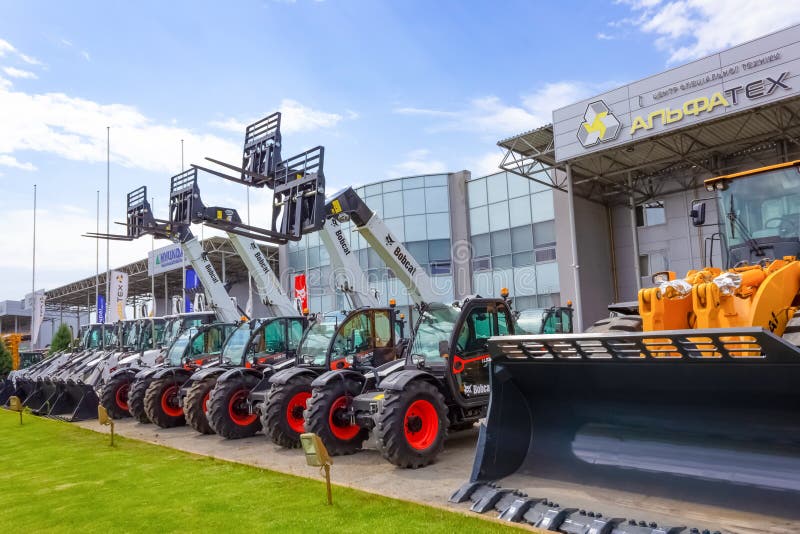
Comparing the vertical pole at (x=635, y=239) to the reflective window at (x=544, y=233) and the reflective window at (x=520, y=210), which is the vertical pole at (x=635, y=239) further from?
the reflective window at (x=520, y=210)

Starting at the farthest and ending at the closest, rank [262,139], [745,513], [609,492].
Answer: [262,139]
[609,492]
[745,513]

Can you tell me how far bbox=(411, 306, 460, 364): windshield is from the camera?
26.2 feet

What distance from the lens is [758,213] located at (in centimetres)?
614

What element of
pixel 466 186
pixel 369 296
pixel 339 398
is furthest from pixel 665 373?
pixel 466 186

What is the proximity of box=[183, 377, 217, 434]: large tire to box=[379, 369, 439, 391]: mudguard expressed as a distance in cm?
448

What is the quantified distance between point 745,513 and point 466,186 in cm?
2209

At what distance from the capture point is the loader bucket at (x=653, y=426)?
3.90 meters

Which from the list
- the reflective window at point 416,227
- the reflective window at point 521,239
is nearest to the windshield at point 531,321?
the reflective window at point 521,239

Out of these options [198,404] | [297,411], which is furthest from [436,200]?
[297,411]

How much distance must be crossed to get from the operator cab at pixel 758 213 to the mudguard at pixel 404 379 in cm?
338

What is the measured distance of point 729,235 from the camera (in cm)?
635

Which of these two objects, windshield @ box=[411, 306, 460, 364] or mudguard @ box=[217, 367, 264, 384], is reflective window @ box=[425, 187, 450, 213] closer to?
mudguard @ box=[217, 367, 264, 384]

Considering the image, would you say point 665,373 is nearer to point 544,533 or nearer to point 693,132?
point 544,533

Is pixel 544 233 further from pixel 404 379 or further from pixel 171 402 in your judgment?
pixel 404 379
